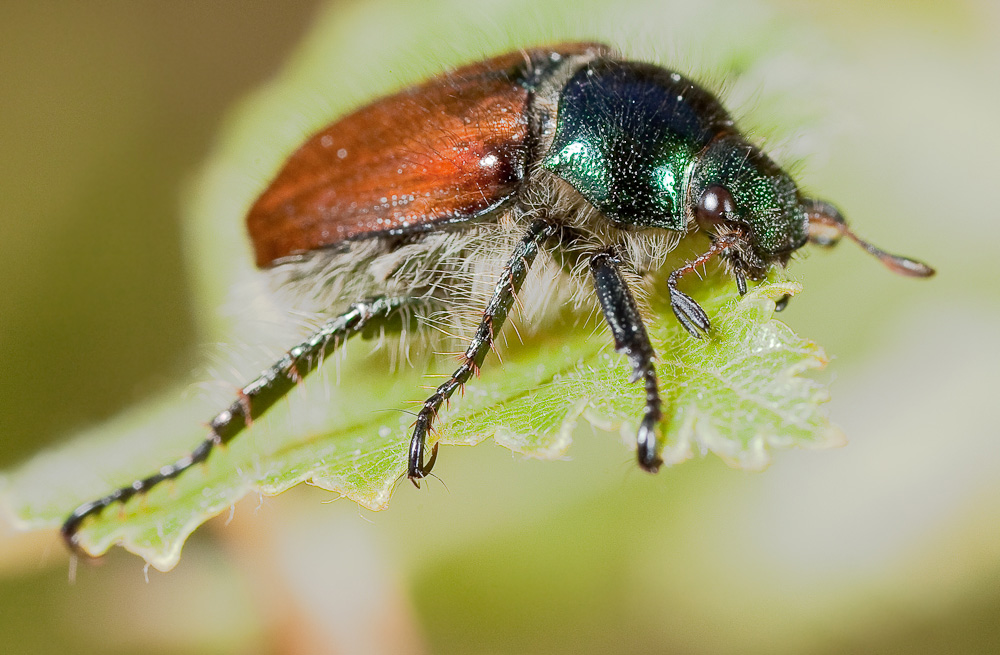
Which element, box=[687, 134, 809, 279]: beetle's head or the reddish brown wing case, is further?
the reddish brown wing case

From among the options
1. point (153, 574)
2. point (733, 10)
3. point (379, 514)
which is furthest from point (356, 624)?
point (733, 10)

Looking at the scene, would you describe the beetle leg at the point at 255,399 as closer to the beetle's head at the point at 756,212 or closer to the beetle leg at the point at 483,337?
the beetle leg at the point at 483,337

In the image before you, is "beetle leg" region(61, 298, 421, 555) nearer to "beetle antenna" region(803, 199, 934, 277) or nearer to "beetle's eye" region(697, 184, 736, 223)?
"beetle's eye" region(697, 184, 736, 223)

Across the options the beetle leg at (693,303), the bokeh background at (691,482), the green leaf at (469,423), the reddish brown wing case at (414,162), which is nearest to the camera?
the green leaf at (469,423)

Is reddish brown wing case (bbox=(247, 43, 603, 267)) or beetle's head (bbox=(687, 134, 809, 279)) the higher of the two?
reddish brown wing case (bbox=(247, 43, 603, 267))

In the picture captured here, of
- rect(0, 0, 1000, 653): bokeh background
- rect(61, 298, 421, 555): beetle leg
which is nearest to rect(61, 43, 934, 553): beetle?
rect(61, 298, 421, 555): beetle leg

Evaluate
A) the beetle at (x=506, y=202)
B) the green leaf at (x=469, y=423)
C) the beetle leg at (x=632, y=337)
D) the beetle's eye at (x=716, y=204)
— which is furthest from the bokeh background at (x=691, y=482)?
the beetle leg at (x=632, y=337)

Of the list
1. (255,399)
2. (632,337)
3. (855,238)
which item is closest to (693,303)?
(632,337)
